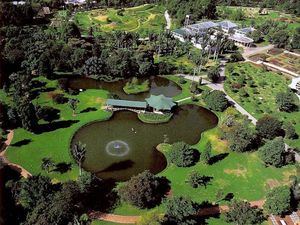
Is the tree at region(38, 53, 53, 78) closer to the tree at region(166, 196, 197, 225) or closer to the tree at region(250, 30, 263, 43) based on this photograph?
the tree at region(166, 196, 197, 225)

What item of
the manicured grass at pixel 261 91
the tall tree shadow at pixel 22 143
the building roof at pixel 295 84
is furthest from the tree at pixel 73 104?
the building roof at pixel 295 84

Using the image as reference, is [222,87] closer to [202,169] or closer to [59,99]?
[202,169]

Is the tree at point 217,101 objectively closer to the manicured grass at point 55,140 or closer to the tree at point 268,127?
the tree at point 268,127

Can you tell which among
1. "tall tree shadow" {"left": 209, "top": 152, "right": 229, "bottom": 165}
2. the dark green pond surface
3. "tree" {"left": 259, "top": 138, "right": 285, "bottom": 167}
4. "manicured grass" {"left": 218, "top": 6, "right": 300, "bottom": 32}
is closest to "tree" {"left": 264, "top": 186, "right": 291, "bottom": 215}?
"tree" {"left": 259, "top": 138, "right": 285, "bottom": 167}

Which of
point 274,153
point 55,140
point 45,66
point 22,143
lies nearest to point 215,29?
point 45,66

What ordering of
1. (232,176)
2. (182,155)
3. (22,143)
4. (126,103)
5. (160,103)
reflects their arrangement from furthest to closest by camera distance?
(126,103) → (160,103) → (22,143) → (182,155) → (232,176)

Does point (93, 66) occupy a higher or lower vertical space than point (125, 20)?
higher

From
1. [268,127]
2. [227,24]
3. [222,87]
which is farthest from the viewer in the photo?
[227,24]
